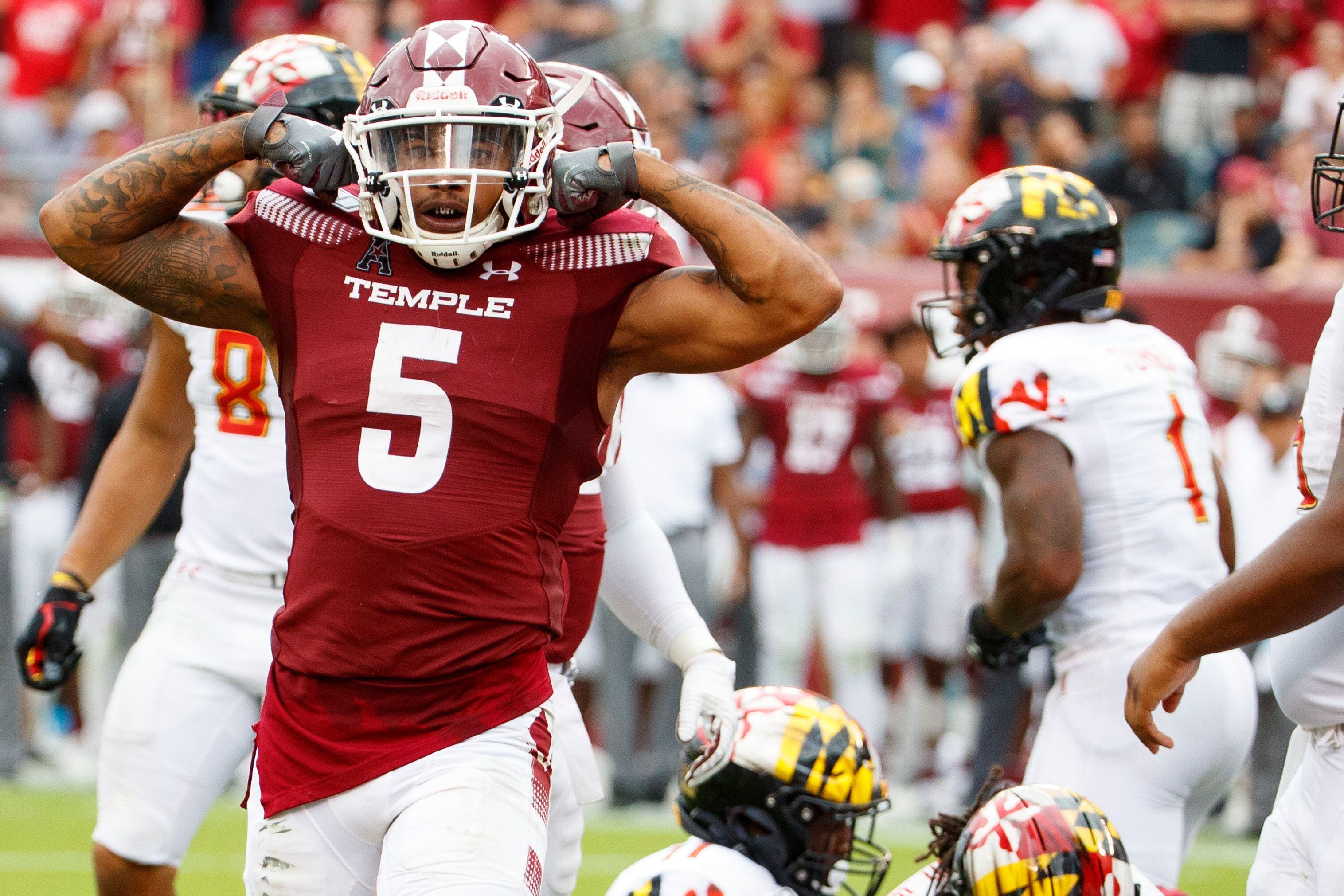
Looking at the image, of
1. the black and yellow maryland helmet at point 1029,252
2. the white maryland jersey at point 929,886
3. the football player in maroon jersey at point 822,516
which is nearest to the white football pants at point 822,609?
the football player in maroon jersey at point 822,516

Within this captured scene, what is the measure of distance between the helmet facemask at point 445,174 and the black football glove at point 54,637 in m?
1.63

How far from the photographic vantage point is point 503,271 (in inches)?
116

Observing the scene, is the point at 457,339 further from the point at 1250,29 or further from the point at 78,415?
the point at 1250,29

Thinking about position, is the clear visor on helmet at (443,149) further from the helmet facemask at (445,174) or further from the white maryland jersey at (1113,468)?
the white maryland jersey at (1113,468)

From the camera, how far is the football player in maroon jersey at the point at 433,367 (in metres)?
2.85

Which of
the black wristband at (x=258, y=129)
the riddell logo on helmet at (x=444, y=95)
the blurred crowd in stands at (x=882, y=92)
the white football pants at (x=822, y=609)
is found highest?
the blurred crowd in stands at (x=882, y=92)

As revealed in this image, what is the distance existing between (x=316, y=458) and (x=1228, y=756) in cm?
215

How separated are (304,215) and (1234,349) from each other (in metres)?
6.54

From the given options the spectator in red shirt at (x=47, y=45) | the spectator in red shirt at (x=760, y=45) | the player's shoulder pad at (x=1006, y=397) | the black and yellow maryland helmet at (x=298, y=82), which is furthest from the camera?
the spectator in red shirt at (x=47, y=45)

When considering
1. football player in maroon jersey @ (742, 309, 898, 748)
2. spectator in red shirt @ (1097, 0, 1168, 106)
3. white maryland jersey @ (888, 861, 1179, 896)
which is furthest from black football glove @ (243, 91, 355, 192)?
spectator in red shirt @ (1097, 0, 1168, 106)

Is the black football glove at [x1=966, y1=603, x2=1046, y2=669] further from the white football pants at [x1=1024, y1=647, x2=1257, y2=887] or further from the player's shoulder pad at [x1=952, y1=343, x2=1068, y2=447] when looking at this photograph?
the player's shoulder pad at [x1=952, y1=343, x2=1068, y2=447]

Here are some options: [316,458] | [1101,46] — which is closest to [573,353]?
[316,458]

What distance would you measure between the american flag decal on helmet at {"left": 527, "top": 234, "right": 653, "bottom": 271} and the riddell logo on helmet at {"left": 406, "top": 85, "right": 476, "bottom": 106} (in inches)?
11.0

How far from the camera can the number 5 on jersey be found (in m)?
2.87
